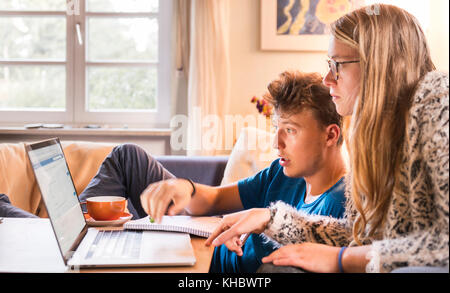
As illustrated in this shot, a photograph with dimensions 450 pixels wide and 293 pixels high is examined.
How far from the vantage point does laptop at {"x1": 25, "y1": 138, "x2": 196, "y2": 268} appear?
687 millimetres

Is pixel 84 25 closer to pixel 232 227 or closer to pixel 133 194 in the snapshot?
pixel 133 194

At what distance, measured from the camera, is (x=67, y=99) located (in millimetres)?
2666

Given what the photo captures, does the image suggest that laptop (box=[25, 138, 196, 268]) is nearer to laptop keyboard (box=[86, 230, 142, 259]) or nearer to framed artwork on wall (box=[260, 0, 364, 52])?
laptop keyboard (box=[86, 230, 142, 259])

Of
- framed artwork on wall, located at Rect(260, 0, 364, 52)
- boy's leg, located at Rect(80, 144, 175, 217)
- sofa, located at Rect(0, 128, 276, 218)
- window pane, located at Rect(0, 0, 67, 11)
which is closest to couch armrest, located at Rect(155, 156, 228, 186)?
sofa, located at Rect(0, 128, 276, 218)

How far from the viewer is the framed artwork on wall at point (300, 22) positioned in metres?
2.63

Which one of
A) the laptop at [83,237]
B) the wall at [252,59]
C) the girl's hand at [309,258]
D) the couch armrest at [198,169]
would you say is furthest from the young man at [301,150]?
the wall at [252,59]

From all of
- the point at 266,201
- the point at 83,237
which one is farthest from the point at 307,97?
the point at 83,237

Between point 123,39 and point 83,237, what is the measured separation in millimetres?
2093

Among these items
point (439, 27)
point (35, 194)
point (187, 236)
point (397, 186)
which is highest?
point (439, 27)

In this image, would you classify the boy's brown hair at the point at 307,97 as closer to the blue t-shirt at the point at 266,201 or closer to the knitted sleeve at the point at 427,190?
the blue t-shirt at the point at 266,201

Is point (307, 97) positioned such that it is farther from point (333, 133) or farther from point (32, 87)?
point (32, 87)

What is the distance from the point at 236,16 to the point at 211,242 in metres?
2.07

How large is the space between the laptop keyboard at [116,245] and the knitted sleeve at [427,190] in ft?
1.20
